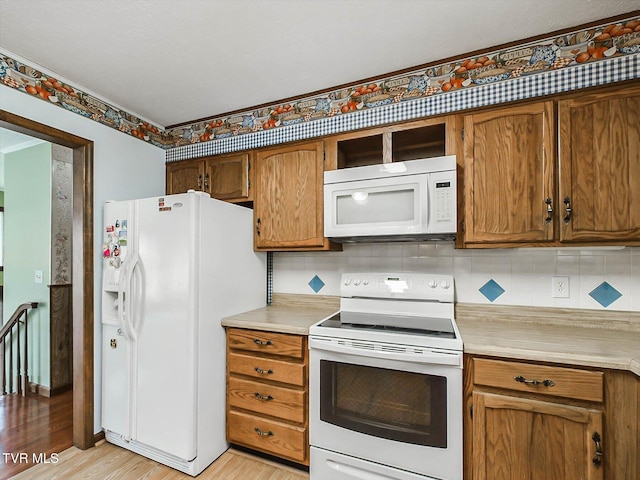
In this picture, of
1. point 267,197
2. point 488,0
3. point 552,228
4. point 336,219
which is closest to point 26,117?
point 267,197

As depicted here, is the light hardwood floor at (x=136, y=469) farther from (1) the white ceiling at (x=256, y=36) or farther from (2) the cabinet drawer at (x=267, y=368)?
(1) the white ceiling at (x=256, y=36)

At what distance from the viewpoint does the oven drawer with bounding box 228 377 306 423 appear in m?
1.84

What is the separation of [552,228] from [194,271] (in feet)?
6.36

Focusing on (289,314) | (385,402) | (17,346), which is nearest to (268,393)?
(289,314)

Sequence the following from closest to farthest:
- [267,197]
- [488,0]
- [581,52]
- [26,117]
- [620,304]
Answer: [488,0] < [581,52] < [620,304] < [26,117] < [267,197]

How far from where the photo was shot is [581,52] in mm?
1612

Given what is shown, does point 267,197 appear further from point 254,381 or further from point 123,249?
point 254,381

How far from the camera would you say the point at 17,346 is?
121 inches

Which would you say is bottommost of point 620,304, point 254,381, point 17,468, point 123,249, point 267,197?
point 17,468

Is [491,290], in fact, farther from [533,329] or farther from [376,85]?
[376,85]

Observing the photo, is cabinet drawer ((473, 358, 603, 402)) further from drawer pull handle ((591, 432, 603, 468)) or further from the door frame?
the door frame

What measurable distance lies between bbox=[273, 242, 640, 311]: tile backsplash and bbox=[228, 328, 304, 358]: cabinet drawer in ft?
2.08

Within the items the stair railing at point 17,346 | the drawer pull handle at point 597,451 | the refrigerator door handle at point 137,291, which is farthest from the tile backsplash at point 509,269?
the stair railing at point 17,346

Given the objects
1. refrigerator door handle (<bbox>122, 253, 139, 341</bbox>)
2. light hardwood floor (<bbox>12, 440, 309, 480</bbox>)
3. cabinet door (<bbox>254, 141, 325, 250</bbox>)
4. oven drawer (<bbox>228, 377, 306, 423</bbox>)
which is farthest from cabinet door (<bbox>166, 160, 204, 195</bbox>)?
light hardwood floor (<bbox>12, 440, 309, 480</bbox>)
